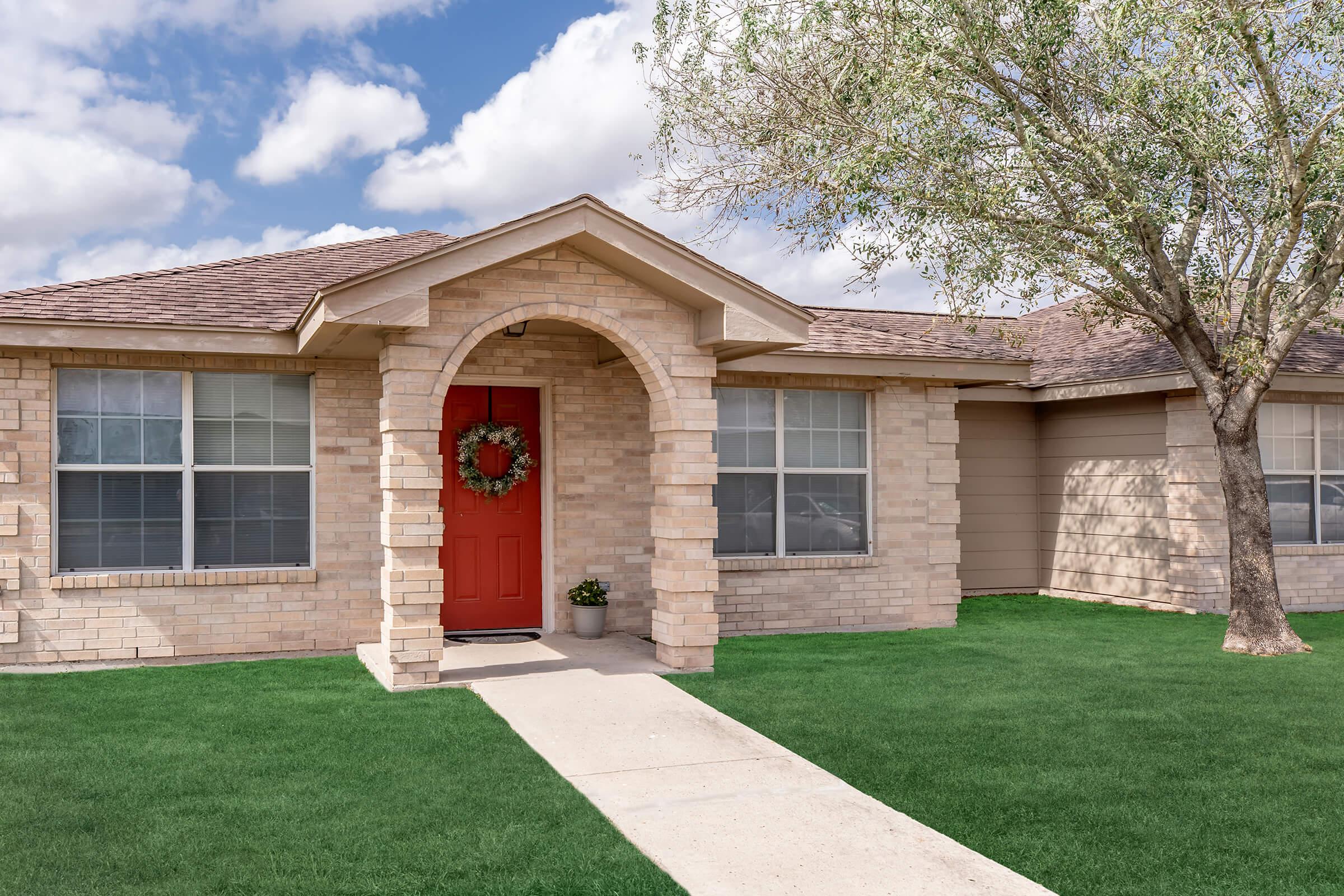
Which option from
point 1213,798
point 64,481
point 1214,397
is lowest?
point 1213,798

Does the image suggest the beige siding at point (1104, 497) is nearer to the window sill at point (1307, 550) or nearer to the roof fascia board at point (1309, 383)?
the roof fascia board at point (1309, 383)

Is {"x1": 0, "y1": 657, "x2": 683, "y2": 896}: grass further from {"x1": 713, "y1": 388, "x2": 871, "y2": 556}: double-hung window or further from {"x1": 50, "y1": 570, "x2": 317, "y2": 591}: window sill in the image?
{"x1": 713, "y1": 388, "x2": 871, "y2": 556}: double-hung window

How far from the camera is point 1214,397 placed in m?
10.3

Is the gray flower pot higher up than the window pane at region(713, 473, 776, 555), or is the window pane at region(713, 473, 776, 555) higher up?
the window pane at region(713, 473, 776, 555)

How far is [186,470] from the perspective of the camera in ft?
30.6

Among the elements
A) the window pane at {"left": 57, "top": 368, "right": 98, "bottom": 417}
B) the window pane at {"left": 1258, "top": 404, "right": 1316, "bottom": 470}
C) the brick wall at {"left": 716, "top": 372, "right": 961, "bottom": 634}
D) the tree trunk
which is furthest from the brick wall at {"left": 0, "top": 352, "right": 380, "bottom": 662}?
the window pane at {"left": 1258, "top": 404, "right": 1316, "bottom": 470}

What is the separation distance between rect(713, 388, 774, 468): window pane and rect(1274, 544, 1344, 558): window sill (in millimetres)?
6439

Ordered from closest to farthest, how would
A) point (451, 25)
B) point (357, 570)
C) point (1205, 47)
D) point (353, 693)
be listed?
point (353, 693) < point (1205, 47) < point (357, 570) < point (451, 25)

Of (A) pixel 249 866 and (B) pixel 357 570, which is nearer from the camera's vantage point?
(A) pixel 249 866

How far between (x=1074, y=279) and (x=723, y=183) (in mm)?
3958

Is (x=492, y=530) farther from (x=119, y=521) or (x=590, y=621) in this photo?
(x=119, y=521)

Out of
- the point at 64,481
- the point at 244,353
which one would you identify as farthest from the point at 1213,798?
the point at 64,481

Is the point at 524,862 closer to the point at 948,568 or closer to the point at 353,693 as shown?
the point at 353,693

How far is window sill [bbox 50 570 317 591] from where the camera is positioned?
9047mm
